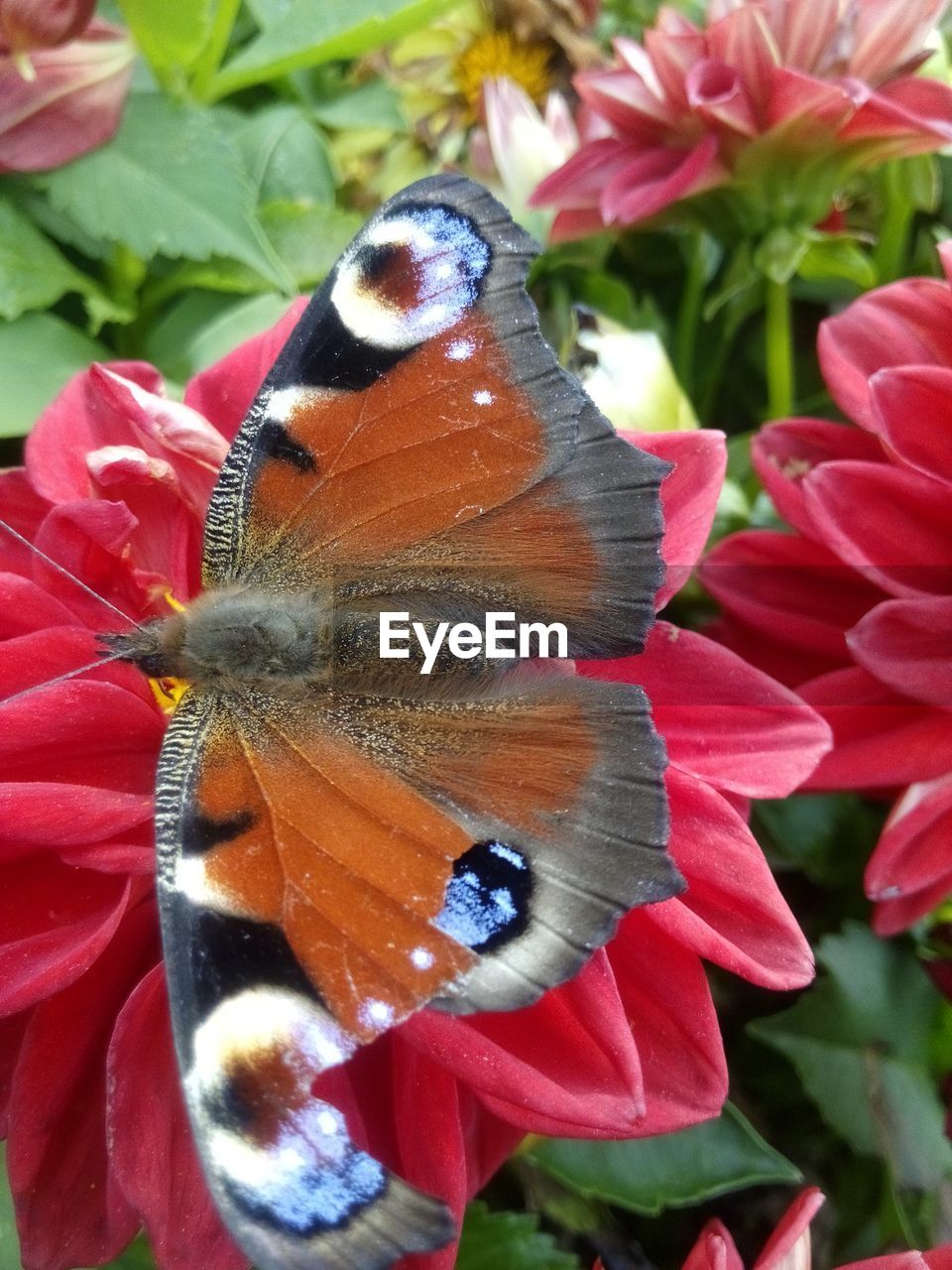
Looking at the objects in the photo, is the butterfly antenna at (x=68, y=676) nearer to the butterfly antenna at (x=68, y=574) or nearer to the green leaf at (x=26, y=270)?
the butterfly antenna at (x=68, y=574)

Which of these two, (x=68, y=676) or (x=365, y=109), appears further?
(x=365, y=109)

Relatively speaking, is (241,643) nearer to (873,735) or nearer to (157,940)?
(157,940)

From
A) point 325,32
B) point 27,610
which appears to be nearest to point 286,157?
point 325,32

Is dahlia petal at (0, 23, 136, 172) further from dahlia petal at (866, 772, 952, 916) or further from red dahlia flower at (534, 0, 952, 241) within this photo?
dahlia petal at (866, 772, 952, 916)

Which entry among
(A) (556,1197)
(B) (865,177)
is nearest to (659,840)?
(A) (556,1197)

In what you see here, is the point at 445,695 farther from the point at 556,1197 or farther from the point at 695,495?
the point at 556,1197

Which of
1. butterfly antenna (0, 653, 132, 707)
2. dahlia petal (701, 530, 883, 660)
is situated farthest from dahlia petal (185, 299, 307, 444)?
dahlia petal (701, 530, 883, 660)
